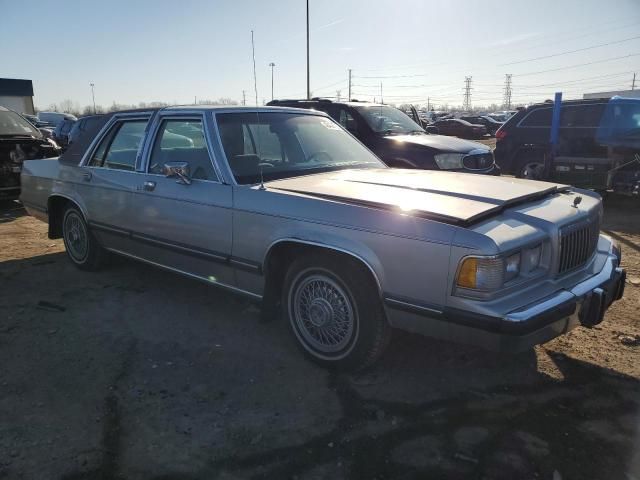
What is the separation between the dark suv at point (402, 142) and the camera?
7.30m

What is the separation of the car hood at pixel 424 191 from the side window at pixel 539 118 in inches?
273

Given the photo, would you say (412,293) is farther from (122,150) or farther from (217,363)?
(122,150)

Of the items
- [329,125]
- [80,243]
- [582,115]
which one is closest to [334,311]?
[329,125]

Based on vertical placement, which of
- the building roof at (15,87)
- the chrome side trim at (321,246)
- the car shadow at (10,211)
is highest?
the building roof at (15,87)

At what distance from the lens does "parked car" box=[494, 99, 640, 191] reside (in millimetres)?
8883

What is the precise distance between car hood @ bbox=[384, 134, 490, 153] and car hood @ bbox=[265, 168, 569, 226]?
135 inches

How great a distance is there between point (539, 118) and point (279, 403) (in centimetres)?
901

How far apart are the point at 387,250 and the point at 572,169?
25.8 ft

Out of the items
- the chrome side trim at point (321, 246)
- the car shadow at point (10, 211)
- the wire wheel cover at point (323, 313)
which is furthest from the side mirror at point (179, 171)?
the car shadow at point (10, 211)

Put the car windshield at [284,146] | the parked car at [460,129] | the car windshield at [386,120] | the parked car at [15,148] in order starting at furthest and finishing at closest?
the parked car at [460,129]
the parked car at [15,148]
the car windshield at [386,120]
the car windshield at [284,146]

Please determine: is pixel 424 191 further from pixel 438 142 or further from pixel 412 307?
pixel 438 142

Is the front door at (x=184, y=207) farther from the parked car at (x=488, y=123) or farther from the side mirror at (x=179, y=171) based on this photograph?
the parked car at (x=488, y=123)

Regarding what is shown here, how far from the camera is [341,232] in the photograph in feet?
9.77

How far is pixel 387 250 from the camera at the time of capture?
9.20 ft
